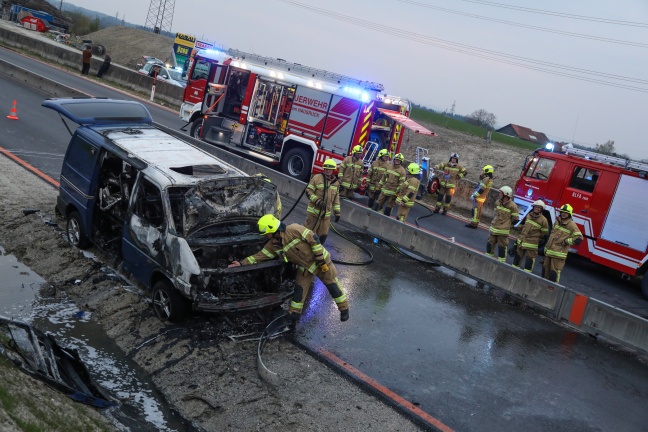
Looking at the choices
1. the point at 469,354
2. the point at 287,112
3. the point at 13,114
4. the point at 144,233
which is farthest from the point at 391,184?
the point at 13,114

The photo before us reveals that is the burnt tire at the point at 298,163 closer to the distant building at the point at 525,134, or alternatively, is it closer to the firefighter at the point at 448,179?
the firefighter at the point at 448,179

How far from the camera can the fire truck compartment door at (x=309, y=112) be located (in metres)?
16.6

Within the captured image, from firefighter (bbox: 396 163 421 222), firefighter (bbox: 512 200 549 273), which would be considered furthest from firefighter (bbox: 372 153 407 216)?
firefighter (bbox: 512 200 549 273)

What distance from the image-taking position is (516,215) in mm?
11984

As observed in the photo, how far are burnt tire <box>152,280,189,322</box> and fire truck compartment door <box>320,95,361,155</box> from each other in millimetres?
9358

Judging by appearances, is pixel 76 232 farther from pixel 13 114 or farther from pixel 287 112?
pixel 13 114

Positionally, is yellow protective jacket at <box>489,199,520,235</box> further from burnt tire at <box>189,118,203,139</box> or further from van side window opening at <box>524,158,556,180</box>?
burnt tire at <box>189,118,203,139</box>

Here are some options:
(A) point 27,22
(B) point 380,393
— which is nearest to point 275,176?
(B) point 380,393

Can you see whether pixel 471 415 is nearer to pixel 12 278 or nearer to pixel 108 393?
pixel 108 393

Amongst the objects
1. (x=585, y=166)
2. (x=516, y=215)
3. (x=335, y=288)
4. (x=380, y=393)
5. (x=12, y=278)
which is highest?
(x=585, y=166)

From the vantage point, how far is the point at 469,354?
26.4 ft

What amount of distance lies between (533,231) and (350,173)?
15.5ft

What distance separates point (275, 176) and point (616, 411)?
32.5 feet

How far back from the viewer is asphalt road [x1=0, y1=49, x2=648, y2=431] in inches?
267
